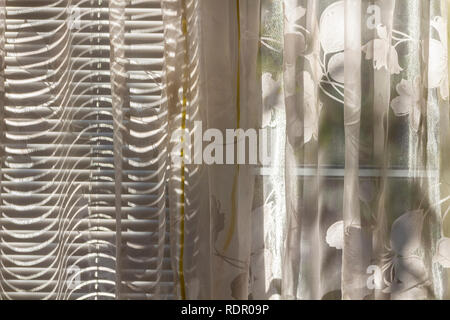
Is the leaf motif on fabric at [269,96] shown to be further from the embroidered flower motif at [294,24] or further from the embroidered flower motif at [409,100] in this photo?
the embroidered flower motif at [409,100]

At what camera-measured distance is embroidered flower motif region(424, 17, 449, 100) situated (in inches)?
A: 62.4

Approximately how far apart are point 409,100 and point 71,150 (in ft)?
2.63

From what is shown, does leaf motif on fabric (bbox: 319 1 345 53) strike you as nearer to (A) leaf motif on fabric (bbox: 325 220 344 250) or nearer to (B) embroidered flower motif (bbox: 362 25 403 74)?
(B) embroidered flower motif (bbox: 362 25 403 74)

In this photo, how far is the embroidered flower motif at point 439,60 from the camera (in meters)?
1.59

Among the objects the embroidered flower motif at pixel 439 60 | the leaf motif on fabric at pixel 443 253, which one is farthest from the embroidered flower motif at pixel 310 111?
the leaf motif on fabric at pixel 443 253

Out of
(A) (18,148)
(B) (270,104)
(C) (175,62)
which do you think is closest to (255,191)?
(B) (270,104)

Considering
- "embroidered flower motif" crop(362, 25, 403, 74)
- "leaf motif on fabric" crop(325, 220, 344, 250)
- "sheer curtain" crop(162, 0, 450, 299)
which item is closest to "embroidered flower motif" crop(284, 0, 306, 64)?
"sheer curtain" crop(162, 0, 450, 299)

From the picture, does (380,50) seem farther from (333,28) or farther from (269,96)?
(269,96)

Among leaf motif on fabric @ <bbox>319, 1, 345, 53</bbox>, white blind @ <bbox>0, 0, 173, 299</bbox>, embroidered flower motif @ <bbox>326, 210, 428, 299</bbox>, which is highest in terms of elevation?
leaf motif on fabric @ <bbox>319, 1, 345, 53</bbox>

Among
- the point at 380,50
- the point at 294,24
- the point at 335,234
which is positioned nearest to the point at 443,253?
the point at 335,234

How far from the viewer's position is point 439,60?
1.59 m

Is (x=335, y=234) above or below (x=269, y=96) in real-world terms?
below
